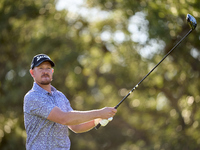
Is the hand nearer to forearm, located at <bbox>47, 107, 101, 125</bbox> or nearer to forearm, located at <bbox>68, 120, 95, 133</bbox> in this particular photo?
forearm, located at <bbox>47, 107, 101, 125</bbox>

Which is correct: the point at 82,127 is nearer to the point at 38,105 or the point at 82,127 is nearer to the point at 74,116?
the point at 74,116

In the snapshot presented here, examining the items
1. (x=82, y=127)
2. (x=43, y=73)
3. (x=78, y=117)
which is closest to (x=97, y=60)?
(x=82, y=127)

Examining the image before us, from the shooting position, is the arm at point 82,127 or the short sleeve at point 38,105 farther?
the arm at point 82,127

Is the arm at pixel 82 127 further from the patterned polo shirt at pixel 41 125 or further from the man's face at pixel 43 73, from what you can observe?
the man's face at pixel 43 73

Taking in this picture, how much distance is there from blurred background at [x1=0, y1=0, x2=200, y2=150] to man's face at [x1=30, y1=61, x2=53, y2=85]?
7304mm

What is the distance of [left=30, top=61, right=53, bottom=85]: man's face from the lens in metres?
3.50

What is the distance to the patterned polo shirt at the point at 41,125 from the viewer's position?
10.8 feet

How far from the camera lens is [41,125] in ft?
10.9

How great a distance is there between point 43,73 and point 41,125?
521 millimetres

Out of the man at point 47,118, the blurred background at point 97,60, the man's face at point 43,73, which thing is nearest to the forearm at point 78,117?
the man at point 47,118

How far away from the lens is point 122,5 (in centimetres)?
1148

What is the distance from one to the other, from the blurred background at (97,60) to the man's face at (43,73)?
24.0ft

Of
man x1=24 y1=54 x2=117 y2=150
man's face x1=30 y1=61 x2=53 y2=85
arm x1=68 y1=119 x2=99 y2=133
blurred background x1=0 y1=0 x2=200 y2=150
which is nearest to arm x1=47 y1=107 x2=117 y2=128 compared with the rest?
man x1=24 y1=54 x2=117 y2=150

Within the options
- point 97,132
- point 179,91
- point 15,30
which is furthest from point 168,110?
point 15,30
